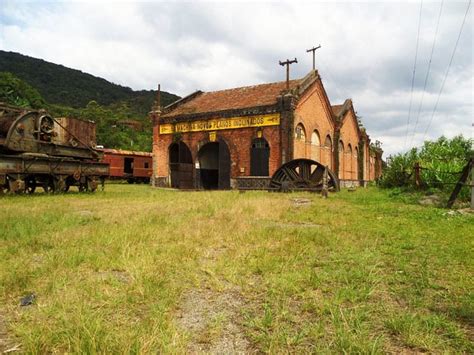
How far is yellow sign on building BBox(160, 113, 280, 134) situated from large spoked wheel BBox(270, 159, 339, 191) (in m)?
3.96

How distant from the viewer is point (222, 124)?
20.9 metres

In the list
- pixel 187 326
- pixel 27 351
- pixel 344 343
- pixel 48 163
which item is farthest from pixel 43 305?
pixel 48 163

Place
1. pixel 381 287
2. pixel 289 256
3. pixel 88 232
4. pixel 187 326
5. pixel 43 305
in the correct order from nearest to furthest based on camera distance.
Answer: pixel 187 326, pixel 43 305, pixel 381 287, pixel 289 256, pixel 88 232

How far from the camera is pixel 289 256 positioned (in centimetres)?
391

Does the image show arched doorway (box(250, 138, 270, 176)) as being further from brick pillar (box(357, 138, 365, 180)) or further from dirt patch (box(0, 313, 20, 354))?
dirt patch (box(0, 313, 20, 354))

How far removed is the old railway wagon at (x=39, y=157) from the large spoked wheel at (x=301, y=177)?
8.10 metres

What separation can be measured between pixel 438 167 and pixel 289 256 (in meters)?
→ 11.4

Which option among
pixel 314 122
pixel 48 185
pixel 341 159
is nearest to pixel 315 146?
pixel 314 122

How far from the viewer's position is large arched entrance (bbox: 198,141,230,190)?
20906 millimetres

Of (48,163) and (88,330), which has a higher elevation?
(48,163)

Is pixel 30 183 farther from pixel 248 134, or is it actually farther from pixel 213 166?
pixel 213 166

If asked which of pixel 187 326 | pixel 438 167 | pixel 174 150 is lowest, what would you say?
pixel 187 326

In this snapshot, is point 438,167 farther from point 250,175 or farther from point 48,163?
point 48,163

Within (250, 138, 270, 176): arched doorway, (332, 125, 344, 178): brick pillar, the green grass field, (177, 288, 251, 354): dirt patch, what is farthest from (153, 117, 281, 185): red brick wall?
(177, 288, 251, 354): dirt patch
